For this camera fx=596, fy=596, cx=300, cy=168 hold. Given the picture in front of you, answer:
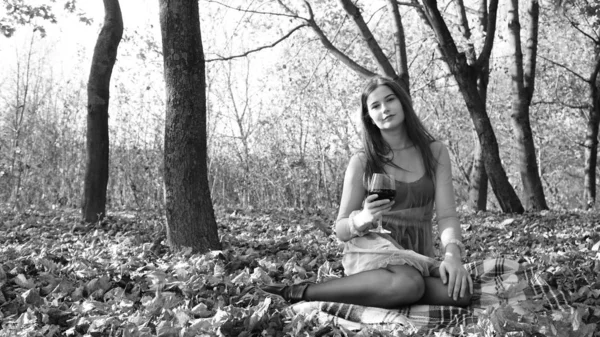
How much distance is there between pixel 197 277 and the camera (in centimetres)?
368

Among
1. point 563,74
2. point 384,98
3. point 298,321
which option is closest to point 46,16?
point 384,98

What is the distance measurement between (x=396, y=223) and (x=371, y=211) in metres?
0.48

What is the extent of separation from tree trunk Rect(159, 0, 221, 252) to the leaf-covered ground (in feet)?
0.79

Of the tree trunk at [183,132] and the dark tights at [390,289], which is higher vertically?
the tree trunk at [183,132]

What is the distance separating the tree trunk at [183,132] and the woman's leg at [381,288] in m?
1.77

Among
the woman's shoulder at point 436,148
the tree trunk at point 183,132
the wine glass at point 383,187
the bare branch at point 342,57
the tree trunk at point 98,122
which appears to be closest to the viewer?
the wine glass at point 383,187

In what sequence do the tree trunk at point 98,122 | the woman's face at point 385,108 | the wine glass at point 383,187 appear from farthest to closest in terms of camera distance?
→ 1. the tree trunk at point 98,122
2. the woman's face at point 385,108
3. the wine glass at point 383,187

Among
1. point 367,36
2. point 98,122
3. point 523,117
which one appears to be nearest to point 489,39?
point 523,117

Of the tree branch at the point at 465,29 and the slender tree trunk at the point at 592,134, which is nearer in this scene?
the tree branch at the point at 465,29

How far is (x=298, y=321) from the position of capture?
2.87m

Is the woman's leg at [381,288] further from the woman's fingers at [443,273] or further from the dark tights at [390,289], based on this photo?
the woman's fingers at [443,273]

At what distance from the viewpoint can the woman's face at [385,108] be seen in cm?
347

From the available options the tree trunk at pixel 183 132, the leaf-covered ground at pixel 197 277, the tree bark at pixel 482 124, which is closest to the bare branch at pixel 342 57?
the tree bark at pixel 482 124

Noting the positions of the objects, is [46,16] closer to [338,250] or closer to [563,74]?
[338,250]
